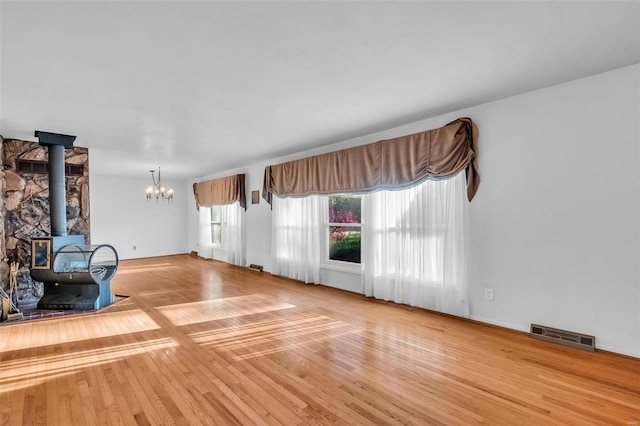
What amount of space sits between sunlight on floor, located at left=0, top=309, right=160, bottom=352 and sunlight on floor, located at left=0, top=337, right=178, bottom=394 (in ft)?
1.37

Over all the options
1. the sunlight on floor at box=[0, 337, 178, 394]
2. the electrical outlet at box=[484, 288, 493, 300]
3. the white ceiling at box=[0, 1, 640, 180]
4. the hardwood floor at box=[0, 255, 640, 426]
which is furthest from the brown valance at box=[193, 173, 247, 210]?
the electrical outlet at box=[484, 288, 493, 300]

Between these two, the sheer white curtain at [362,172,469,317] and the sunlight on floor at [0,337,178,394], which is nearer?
the sunlight on floor at [0,337,178,394]

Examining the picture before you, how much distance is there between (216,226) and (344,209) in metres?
5.10

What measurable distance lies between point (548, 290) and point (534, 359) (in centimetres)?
74

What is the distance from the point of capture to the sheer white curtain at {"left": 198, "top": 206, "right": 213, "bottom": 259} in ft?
29.3

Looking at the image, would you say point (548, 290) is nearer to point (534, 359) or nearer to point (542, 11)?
point (534, 359)

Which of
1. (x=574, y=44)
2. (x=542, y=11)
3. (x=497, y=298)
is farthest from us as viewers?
(x=497, y=298)

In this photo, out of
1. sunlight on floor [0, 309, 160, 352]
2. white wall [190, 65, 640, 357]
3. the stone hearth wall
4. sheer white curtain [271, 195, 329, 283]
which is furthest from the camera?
sheer white curtain [271, 195, 329, 283]

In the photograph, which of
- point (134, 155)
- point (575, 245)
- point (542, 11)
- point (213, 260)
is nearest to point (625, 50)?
point (542, 11)

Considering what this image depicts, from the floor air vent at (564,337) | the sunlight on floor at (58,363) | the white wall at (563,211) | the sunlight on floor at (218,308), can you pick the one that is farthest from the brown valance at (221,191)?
the floor air vent at (564,337)

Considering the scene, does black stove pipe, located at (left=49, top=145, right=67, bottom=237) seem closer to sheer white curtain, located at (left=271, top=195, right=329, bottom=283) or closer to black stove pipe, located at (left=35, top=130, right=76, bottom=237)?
black stove pipe, located at (left=35, top=130, right=76, bottom=237)

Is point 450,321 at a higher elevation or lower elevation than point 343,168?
lower

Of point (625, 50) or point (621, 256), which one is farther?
point (621, 256)

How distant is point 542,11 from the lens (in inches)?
71.6
